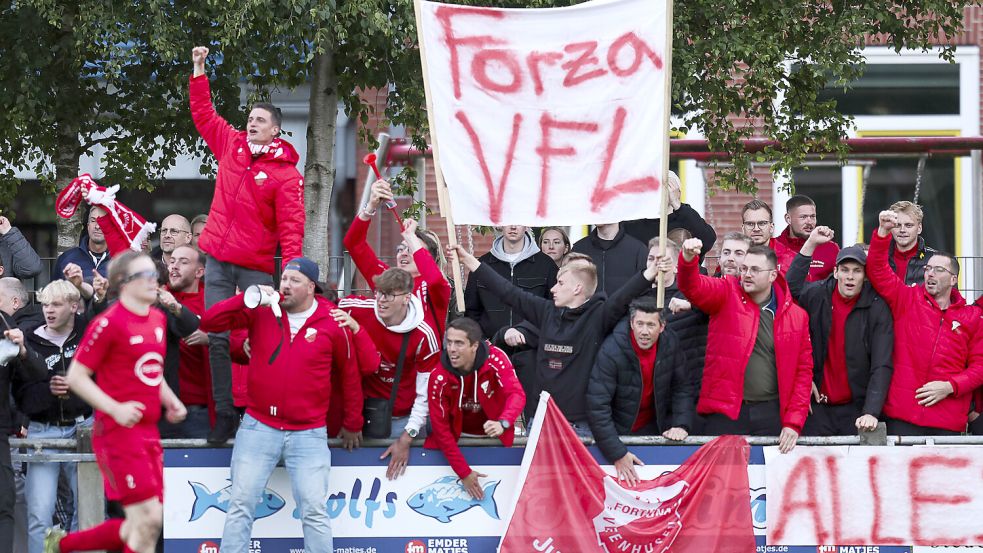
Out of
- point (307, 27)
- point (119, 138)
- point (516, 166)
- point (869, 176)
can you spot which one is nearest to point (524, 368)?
point (516, 166)

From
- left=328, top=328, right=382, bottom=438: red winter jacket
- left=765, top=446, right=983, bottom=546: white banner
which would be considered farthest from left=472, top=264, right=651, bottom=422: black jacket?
left=765, top=446, right=983, bottom=546: white banner

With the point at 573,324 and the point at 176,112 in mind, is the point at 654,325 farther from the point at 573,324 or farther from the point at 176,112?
the point at 176,112

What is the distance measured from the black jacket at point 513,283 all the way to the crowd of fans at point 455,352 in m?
0.53

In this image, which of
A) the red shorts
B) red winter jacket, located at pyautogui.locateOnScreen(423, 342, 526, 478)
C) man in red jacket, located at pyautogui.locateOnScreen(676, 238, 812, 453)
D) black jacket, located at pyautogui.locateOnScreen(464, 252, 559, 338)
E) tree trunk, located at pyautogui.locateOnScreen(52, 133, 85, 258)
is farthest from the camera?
tree trunk, located at pyautogui.locateOnScreen(52, 133, 85, 258)

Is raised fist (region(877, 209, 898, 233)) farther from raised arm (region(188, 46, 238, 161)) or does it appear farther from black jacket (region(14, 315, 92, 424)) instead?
black jacket (region(14, 315, 92, 424))

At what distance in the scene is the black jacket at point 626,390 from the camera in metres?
8.31

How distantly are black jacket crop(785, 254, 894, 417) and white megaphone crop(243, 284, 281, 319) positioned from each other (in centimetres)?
325

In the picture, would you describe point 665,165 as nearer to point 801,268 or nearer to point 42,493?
point 801,268

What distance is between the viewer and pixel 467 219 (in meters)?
8.71

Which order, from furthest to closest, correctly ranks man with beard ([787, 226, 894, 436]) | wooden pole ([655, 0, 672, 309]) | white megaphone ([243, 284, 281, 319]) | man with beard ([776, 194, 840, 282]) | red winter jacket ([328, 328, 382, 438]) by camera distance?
man with beard ([776, 194, 840, 282]) < man with beard ([787, 226, 894, 436]) < red winter jacket ([328, 328, 382, 438]) < wooden pole ([655, 0, 672, 309]) < white megaphone ([243, 284, 281, 319])

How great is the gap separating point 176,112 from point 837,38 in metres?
5.74

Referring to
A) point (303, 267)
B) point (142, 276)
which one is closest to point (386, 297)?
point (303, 267)

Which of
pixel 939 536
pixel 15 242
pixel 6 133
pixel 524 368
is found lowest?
pixel 939 536

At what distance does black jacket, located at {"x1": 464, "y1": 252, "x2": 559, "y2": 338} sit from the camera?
9742 mm
